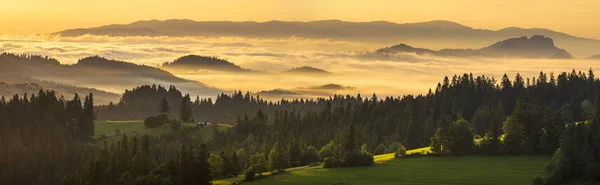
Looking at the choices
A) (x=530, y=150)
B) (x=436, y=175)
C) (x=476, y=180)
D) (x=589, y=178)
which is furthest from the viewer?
(x=530, y=150)

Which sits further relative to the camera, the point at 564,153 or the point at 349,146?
the point at 349,146

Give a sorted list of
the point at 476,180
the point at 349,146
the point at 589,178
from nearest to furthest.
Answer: the point at 589,178 < the point at 476,180 < the point at 349,146

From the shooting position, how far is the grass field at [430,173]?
451 feet

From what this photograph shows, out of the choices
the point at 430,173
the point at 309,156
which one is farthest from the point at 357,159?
the point at 309,156

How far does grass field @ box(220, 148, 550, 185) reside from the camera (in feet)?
451

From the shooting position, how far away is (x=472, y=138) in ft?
576

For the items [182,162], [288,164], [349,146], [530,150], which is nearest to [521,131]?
[530,150]

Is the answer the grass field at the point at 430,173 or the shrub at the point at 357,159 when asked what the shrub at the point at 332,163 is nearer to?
the shrub at the point at 357,159

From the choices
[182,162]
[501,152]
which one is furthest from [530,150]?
[182,162]

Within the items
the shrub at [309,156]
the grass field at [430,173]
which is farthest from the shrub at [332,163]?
the shrub at [309,156]

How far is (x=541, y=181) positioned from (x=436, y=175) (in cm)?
2202

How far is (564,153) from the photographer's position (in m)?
132

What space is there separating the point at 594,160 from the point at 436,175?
25.4 metres

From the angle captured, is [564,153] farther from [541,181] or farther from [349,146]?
[349,146]
